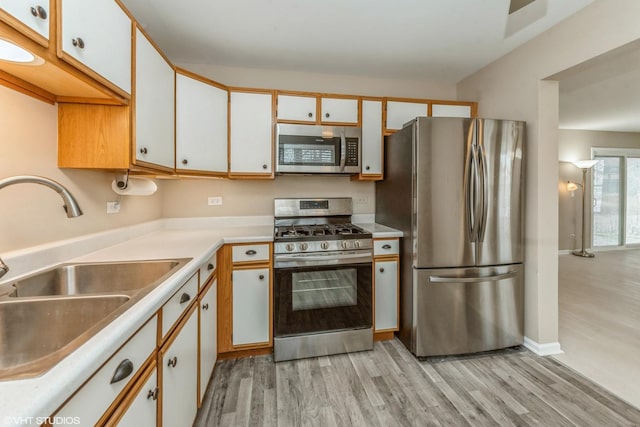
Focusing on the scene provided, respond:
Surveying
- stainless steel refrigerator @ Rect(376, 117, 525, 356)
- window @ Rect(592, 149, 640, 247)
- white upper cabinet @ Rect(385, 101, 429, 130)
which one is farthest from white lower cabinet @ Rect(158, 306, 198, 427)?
window @ Rect(592, 149, 640, 247)

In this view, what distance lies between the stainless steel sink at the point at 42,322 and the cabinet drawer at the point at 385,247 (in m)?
1.77

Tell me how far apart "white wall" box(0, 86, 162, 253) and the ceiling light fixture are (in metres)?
0.25

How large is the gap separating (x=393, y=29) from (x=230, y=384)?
2.81 meters

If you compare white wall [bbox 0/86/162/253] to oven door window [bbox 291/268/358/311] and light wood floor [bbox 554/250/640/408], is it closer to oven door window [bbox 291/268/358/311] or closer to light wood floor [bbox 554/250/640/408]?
oven door window [bbox 291/268/358/311]

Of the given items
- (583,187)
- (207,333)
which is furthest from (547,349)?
(583,187)

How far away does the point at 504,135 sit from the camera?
6.98 feet

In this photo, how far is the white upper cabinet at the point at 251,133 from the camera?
7.80ft

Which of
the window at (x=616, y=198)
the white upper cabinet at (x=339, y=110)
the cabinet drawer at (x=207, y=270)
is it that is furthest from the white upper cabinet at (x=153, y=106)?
the window at (x=616, y=198)

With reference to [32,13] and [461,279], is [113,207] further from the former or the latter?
[461,279]

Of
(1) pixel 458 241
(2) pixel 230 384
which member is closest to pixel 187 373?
(2) pixel 230 384

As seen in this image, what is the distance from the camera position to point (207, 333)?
1.74m

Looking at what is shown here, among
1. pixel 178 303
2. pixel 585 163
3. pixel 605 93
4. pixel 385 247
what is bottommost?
pixel 178 303

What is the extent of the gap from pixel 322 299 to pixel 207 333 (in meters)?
0.84

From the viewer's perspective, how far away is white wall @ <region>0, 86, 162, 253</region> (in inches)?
45.3
